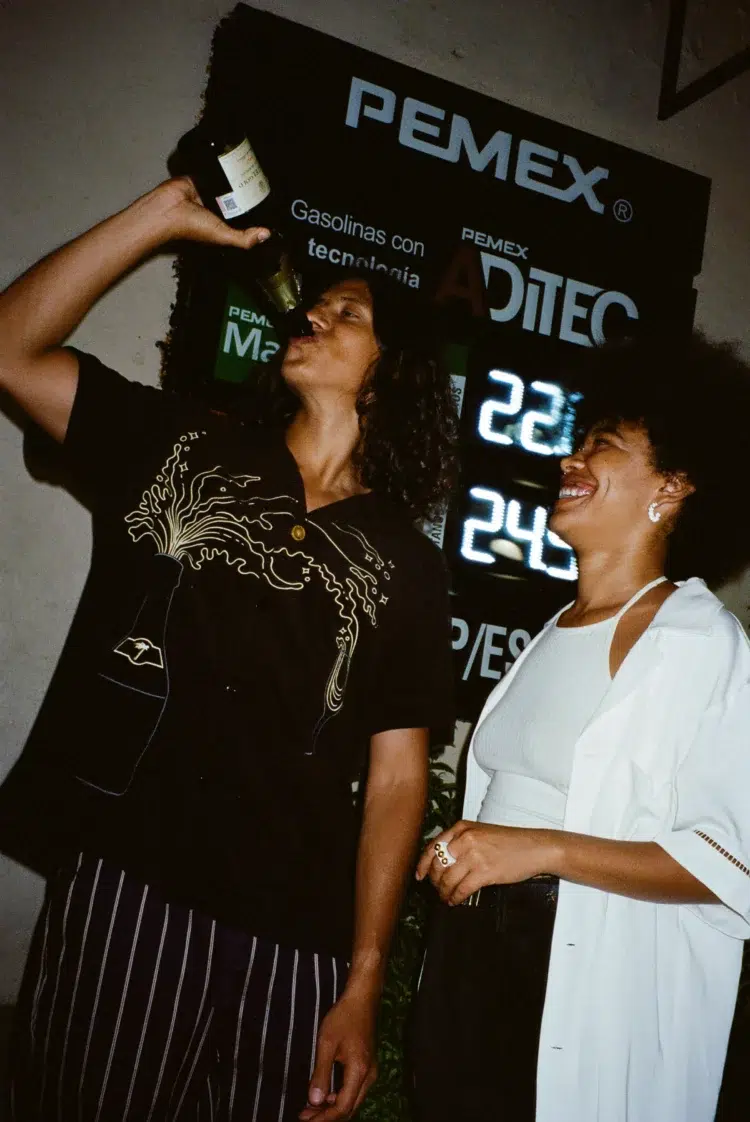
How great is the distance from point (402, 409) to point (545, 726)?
0.84 meters

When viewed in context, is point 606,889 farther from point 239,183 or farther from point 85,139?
point 85,139

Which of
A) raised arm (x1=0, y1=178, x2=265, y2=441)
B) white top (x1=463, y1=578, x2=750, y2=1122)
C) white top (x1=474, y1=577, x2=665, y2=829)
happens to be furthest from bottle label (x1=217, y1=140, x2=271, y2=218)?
white top (x1=463, y1=578, x2=750, y2=1122)

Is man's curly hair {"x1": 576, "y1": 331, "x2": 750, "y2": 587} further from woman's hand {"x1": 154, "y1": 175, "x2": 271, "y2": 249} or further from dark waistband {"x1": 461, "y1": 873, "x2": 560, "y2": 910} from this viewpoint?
woman's hand {"x1": 154, "y1": 175, "x2": 271, "y2": 249}

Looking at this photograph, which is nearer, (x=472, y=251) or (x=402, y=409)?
(x=402, y=409)

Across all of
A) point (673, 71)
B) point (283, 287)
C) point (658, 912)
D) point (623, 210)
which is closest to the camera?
point (658, 912)

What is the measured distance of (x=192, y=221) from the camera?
66.4 inches

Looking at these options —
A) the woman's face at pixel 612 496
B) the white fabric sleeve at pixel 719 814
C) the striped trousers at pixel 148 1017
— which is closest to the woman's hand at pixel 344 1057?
the striped trousers at pixel 148 1017

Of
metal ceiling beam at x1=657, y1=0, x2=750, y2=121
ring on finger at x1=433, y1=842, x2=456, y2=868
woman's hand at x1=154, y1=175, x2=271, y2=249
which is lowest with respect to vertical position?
ring on finger at x1=433, y1=842, x2=456, y2=868

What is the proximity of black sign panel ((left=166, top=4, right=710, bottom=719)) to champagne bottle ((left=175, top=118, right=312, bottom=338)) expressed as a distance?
0.10 m

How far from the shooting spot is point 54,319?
1554 mm

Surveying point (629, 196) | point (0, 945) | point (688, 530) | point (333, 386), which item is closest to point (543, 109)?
point (629, 196)

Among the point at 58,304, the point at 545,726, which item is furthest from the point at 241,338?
the point at 545,726

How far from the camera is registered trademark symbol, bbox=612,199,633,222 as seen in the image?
327cm

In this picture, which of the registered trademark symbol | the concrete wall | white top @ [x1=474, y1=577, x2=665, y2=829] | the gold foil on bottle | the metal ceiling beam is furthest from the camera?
the metal ceiling beam
